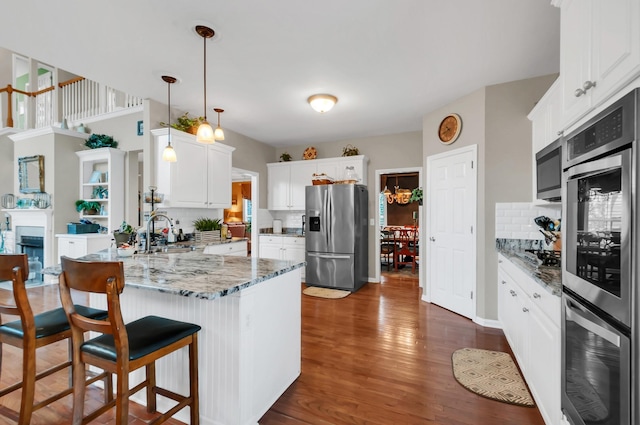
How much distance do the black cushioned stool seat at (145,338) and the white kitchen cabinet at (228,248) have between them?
2.26 m

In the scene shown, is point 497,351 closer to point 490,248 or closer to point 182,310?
point 490,248

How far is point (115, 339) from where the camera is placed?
4.11ft

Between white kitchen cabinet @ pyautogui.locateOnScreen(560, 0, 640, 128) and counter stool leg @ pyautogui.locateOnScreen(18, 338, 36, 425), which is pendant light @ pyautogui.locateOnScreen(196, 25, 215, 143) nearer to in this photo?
counter stool leg @ pyautogui.locateOnScreen(18, 338, 36, 425)

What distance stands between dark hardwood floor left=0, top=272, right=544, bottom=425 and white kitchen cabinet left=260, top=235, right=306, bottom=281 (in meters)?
1.57

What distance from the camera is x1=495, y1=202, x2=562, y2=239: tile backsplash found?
3037mm

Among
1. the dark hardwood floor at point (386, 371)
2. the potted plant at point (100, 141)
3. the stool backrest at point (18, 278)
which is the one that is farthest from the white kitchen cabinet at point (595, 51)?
the potted plant at point (100, 141)

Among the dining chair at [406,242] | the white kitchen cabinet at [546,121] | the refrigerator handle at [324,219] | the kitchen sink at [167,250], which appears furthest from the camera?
the dining chair at [406,242]

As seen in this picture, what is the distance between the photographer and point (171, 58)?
2688 millimetres

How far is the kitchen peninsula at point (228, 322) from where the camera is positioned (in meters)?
1.62

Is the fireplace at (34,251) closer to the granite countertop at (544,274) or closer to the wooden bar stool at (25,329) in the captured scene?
the wooden bar stool at (25,329)

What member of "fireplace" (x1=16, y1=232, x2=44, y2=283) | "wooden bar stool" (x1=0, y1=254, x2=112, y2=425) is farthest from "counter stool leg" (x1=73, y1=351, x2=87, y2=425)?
"fireplace" (x1=16, y1=232, x2=44, y2=283)

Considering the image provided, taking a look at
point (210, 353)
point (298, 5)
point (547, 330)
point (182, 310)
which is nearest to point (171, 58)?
point (298, 5)

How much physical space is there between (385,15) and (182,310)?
95.6 inches

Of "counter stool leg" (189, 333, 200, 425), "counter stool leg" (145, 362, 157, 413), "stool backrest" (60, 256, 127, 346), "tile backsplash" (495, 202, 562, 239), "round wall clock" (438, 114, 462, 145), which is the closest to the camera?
"stool backrest" (60, 256, 127, 346)
